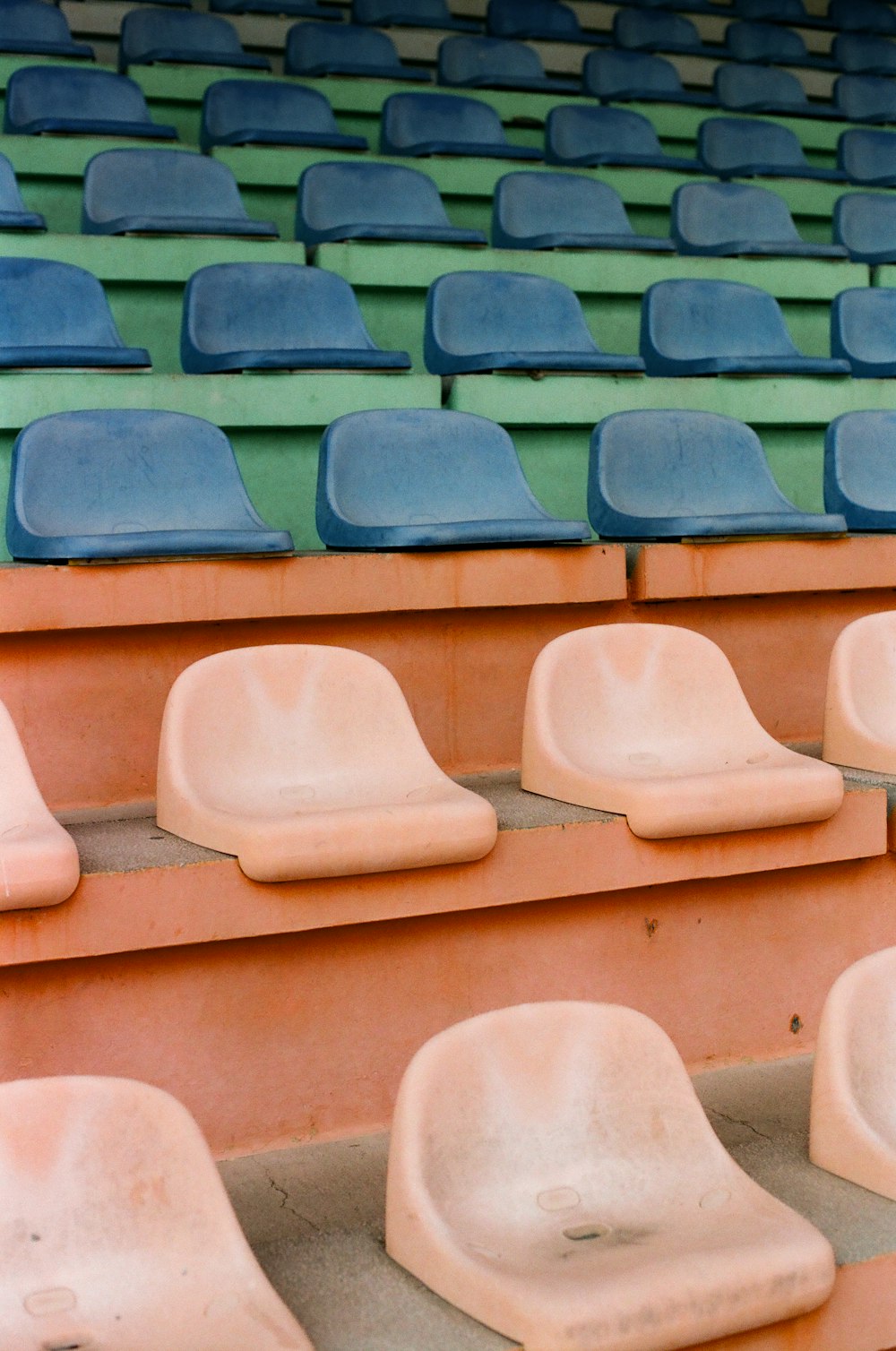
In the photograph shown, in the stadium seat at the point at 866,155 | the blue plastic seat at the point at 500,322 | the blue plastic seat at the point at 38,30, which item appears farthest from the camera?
the stadium seat at the point at 866,155

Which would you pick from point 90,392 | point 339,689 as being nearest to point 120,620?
point 339,689

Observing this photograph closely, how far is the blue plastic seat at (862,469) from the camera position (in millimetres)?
2223

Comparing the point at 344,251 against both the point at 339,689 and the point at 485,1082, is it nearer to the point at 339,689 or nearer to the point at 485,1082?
the point at 339,689

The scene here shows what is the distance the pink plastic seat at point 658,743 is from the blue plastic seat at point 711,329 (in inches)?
Result: 39.5

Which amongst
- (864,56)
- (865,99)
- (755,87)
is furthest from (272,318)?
(864,56)

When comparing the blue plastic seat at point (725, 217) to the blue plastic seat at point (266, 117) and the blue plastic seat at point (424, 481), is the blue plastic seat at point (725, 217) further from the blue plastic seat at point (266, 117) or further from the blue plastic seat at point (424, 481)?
the blue plastic seat at point (424, 481)

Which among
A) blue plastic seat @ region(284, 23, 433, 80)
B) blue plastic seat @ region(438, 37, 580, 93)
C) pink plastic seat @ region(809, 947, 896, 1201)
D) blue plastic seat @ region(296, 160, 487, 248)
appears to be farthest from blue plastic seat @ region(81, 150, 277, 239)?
pink plastic seat @ region(809, 947, 896, 1201)

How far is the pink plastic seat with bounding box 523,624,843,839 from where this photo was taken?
147 centimetres

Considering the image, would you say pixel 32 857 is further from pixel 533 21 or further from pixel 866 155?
pixel 533 21

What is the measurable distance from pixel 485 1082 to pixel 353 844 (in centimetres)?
28

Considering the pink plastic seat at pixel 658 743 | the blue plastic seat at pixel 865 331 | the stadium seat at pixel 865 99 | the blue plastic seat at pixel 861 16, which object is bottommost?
the pink plastic seat at pixel 658 743

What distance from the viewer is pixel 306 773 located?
1.49 m

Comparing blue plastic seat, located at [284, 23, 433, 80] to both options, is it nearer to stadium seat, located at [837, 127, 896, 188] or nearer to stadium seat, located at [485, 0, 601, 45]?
stadium seat, located at [485, 0, 601, 45]

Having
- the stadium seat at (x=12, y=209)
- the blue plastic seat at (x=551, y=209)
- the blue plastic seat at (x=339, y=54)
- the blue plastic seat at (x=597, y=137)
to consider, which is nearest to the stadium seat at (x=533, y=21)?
the blue plastic seat at (x=339, y=54)
